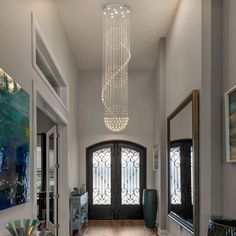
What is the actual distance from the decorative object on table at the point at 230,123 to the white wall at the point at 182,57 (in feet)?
4.41

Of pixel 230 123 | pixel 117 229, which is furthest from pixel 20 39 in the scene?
pixel 117 229

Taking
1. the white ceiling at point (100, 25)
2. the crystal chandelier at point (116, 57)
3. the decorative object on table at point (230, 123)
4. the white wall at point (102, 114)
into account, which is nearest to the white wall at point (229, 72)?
the decorative object on table at point (230, 123)

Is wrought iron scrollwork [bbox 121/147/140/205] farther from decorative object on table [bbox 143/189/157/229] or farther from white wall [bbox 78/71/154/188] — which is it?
decorative object on table [bbox 143/189/157/229]

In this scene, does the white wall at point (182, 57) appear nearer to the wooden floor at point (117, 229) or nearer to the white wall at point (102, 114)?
the wooden floor at point (117, 229)

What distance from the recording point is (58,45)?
6.84 m

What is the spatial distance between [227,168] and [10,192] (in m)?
2.11

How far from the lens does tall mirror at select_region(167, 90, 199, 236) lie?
4.84m

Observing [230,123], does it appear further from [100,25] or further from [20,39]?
[100,25]

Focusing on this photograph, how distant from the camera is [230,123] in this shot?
3523mm

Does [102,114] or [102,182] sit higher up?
[102,114]

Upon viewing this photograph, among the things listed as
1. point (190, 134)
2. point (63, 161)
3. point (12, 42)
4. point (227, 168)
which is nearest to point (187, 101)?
point (190, 134)

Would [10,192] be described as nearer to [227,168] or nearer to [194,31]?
[227,168]

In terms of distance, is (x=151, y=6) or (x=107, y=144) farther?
(x=107, y=144)

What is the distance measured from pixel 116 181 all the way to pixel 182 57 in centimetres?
535
